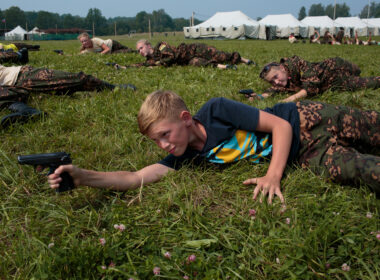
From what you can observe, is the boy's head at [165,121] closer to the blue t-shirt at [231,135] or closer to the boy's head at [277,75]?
the blue t-shirt at [231,135]

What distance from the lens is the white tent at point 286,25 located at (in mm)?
50656

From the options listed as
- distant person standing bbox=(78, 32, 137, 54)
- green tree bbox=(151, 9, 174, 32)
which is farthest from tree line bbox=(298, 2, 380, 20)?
distant person standing bbox=(78, 32, 137, 54)

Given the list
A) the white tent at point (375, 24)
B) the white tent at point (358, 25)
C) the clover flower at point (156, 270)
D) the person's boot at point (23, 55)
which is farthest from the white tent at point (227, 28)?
the clover flower at point (156, 270)

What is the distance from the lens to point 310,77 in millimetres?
4742

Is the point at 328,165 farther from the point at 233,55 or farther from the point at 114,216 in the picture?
the point at 233,55

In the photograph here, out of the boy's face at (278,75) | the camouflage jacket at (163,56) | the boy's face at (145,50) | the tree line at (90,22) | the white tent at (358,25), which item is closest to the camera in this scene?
the boy's face at (278,75)

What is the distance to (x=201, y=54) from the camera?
8477 millimetres

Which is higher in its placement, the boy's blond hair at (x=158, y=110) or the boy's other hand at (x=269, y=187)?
the boy's blond hair at (x=158, y=110)

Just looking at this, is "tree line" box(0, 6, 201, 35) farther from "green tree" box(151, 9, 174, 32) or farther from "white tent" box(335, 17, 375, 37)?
"white tent" box(335, 17, 375, 37)

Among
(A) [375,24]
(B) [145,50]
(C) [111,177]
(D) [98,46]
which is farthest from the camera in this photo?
(A) [375,24]

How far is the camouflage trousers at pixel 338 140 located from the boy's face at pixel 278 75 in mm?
2389

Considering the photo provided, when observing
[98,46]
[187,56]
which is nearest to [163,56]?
[187,56]

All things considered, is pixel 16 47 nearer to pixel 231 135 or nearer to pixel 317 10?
pixel 231 135

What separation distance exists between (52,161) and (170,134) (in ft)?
2.64
